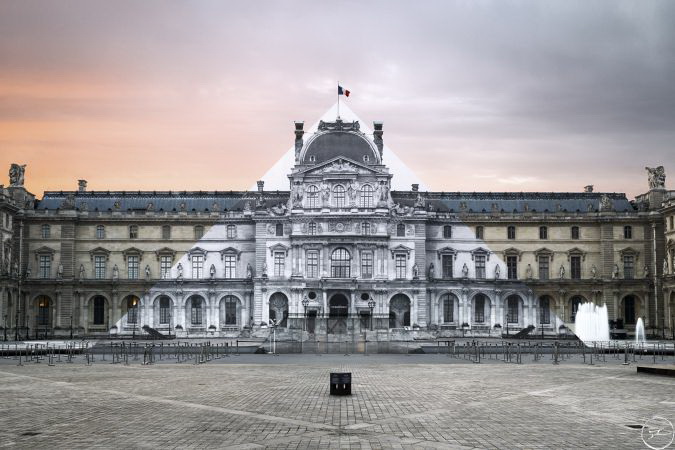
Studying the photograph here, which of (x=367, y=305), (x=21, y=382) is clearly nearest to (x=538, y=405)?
(x=21, y=382)

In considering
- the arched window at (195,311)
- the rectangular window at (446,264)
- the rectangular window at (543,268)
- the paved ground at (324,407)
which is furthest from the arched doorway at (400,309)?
the paved ground at (324,407)

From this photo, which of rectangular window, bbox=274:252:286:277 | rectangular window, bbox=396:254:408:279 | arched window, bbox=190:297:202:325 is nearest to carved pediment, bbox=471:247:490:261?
rectangular window, bbox=396:254:408:279

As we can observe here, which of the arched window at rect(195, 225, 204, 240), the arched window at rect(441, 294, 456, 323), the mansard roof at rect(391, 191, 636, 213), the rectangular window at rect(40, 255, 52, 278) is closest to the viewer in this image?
the arched window at rect(441, 294, 456, 323)

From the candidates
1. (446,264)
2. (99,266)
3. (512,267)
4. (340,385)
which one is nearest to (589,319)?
(512,267)

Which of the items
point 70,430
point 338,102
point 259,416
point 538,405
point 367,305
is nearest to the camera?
point 70,430

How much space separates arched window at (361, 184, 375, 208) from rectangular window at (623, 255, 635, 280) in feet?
99.2

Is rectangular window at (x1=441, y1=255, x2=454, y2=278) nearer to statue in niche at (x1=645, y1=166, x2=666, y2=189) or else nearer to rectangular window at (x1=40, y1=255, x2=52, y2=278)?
statue in niche at (x1=645, y1=166, x2=666, y2=189)

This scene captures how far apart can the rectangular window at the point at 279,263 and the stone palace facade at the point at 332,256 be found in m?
0.26

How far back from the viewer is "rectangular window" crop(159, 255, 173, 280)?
3930 inches

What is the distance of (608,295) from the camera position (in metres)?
97.0

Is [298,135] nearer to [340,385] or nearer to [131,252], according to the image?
[131,252]

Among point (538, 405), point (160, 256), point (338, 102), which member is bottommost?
point (538, 405)

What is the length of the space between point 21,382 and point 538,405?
72.1 ft

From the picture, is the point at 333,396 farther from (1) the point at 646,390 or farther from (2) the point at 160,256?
(2) the point at 160,256
